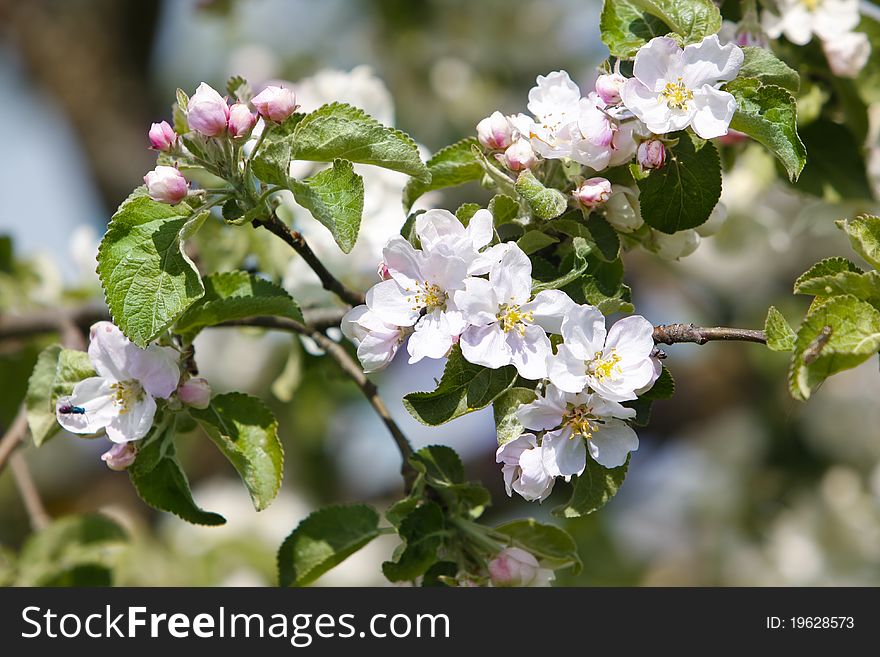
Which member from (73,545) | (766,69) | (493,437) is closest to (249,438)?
(766,69)

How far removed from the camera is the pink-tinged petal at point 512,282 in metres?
1.06

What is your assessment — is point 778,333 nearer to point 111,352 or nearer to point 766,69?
point 766,69

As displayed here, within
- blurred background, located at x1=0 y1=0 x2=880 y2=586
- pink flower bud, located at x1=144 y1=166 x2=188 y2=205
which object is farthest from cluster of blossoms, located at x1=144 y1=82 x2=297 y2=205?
blurred background, located at x1=0 y1=0 x2=880 y2=586

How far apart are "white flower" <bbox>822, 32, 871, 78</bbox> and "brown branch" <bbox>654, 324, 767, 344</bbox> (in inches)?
29.6

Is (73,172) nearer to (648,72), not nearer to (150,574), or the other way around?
(150,574)

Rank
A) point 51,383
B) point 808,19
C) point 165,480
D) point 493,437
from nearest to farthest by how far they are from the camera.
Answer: point 165,480 < point 51,383 < point 808,19 < point 493,437

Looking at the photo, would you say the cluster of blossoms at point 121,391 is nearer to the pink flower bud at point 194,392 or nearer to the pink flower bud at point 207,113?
the pink flower bud at point 194,392

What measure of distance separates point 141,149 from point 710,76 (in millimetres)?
2841

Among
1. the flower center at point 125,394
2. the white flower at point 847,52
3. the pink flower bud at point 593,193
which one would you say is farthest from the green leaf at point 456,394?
the white flower at point 847,52

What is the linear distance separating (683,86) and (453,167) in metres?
0.29

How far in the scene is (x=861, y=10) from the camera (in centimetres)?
181

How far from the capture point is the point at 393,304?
3.60 ft
